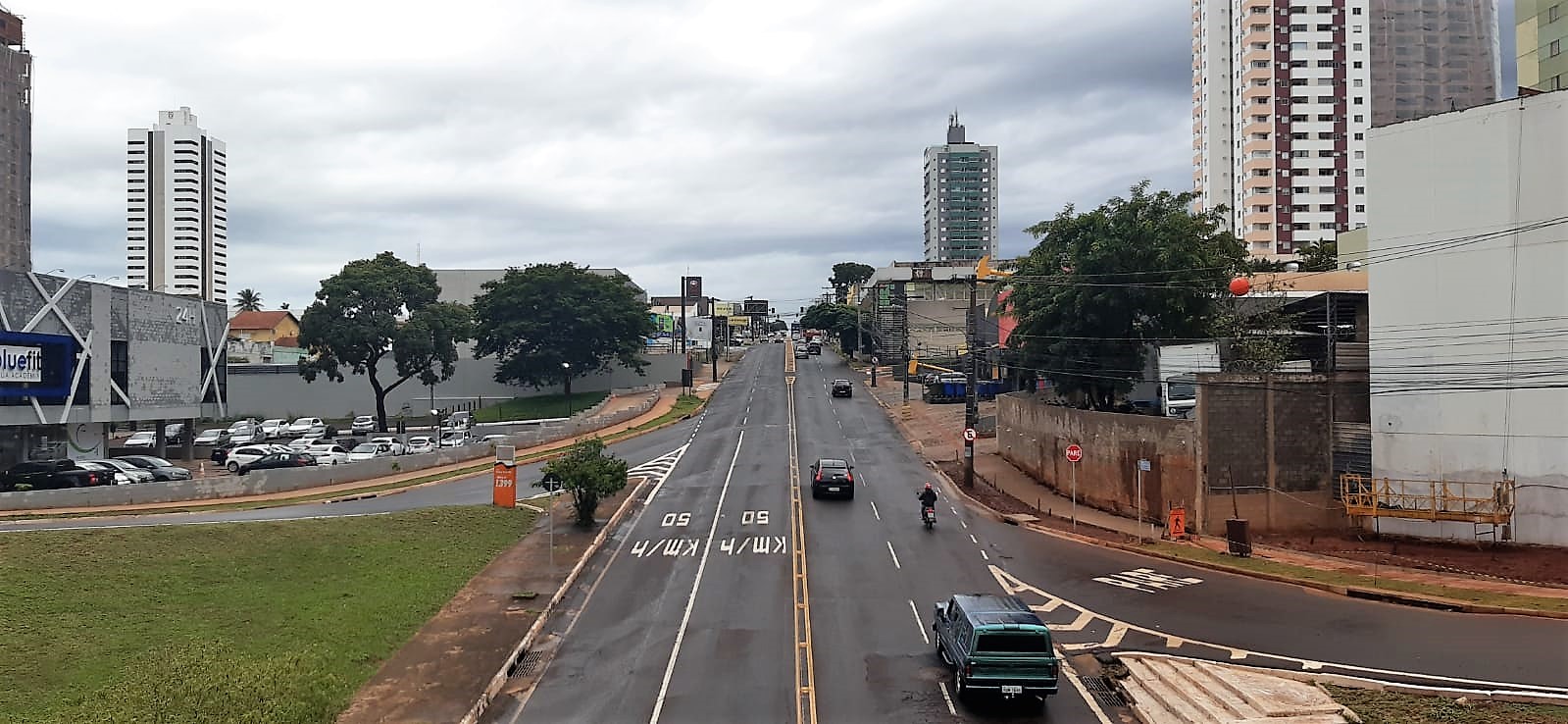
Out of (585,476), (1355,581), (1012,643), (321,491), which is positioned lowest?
(1355,581)

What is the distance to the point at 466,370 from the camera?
9375 cm

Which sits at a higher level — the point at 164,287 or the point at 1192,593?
the point at 164,287

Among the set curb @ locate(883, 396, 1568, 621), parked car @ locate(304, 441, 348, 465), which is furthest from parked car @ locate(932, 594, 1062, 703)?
parked car @ locate(304, 441, 348, 465)

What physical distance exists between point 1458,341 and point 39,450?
191 feet

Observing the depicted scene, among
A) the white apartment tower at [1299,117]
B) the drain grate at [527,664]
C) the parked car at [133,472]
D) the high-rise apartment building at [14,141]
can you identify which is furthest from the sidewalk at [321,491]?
the high-rise apartment building at [14,141]

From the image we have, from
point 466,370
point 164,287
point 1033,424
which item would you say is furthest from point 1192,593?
point 164,287

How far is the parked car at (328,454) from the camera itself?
166 feet

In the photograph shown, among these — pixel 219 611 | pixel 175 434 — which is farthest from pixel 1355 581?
pixel 175 434

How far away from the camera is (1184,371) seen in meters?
39.6

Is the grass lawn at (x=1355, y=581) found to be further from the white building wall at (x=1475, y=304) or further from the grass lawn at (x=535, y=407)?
the grass lawn at (x=535, y=407)

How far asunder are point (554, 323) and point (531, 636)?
6484 centimetres

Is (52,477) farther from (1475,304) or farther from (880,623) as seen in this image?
(1475,304)

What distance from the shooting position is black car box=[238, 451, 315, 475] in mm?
48594

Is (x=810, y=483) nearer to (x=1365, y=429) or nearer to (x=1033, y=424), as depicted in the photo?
(x=1033, y=424)
